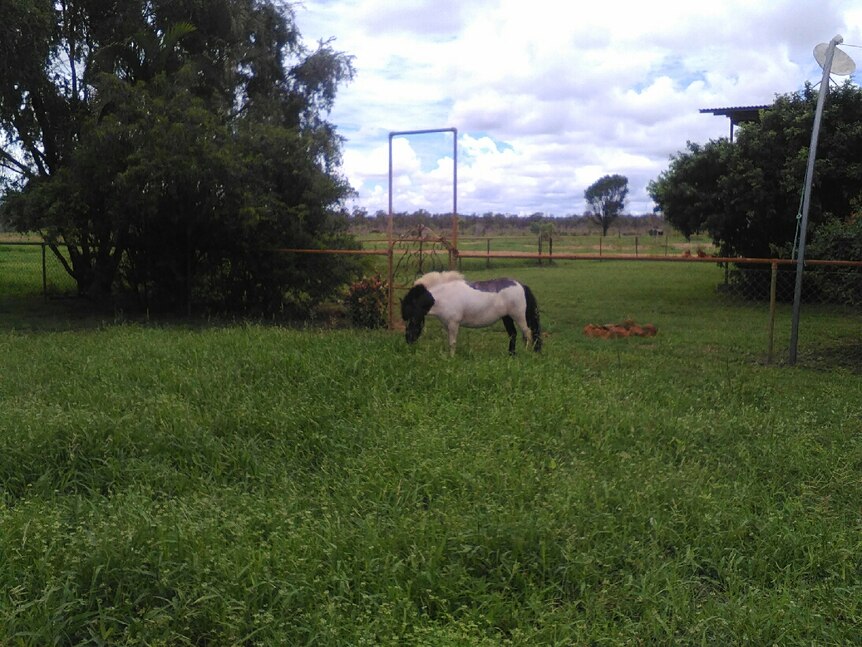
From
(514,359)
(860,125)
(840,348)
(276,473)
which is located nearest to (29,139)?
(514,359)

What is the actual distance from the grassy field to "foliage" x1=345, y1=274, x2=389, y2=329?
418 centimetres

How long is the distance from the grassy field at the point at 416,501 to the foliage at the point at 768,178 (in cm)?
893

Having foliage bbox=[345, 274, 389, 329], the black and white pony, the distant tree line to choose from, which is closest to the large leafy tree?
foliage bbox=[345, 274, 389, 329]

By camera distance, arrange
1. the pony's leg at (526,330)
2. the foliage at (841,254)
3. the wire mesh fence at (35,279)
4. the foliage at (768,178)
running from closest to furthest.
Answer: the pony's leg at (526,330)
the foliage at (841,254)
the foliage at (768,178)
the wire mesh fence at (35,279)

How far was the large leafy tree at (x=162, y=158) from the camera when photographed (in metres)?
11.9

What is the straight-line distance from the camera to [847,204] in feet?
50.9

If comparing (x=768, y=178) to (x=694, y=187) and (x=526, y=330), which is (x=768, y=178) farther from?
(x=526, y=330)

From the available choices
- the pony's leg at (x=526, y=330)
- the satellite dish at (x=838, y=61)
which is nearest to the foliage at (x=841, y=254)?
the satellite dish at (x=838, y=61)

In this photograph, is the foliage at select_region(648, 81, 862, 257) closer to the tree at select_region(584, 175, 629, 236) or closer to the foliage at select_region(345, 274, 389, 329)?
the foliage at select_region(345, 274, 389, 329)

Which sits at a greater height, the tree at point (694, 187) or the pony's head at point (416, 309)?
the tree at point (694, 187)

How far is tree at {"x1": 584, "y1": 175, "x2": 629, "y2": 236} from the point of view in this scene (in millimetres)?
62188

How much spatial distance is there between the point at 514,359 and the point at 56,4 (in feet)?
36.7

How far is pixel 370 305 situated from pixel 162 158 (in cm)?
Answer: 389

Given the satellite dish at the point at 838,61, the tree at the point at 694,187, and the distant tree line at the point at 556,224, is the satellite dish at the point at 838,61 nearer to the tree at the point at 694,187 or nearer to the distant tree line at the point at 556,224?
the tree at the point at 694,187
